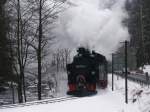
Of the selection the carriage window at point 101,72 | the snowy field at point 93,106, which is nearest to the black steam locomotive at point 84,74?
the carriage window at point 101,72

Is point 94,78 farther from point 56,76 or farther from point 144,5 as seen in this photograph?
point 144,5

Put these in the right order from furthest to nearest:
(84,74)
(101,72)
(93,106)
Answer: (101,72) → (84,74) → (93,106)

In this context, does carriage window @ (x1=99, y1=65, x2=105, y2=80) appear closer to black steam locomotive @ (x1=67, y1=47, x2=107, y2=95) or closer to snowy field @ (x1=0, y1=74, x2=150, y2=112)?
black steam locomotive @ (x1=67, y1=47, x2=107, y2=95)

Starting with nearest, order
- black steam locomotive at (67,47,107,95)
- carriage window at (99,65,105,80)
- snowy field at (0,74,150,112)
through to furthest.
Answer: snowy field at (0,74,150,112) → black steam locomotive at (67,47,107,95) → carriage window at (99,65,105,80)

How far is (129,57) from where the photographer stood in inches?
2603

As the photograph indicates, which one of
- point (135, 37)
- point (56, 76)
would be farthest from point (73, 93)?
point (135, 37)

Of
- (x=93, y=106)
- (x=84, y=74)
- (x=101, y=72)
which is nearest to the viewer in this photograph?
(x=93, y=106)

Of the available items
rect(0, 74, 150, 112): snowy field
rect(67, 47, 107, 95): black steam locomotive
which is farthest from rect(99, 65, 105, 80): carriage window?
rect(0, 74, 150, 112): snowy field

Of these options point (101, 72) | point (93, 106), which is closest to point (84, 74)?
point (101, 72)

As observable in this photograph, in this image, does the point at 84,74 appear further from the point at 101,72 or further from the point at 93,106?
the point at 93,106

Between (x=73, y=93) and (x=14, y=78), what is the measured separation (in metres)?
9.17

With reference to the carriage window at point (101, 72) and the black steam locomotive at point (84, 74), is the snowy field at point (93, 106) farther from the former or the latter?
the carriage window at point (101, 72)

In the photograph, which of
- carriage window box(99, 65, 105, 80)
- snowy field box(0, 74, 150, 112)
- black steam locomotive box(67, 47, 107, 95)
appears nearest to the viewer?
snowy field box(0, 74, 150, 112)

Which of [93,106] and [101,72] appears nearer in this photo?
[93,106]
